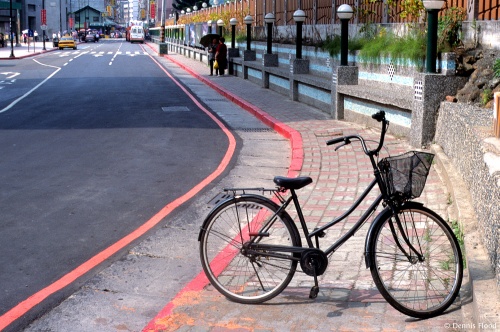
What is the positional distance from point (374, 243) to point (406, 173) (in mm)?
525

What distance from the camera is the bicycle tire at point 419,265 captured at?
5.43 m

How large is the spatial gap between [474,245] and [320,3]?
62.1 feet

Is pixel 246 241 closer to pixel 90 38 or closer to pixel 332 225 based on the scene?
pixel 332 225

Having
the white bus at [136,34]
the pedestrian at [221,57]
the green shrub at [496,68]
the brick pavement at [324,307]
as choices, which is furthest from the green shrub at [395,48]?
the white bus at [136,34]

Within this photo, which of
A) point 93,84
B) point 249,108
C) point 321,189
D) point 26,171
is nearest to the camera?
point 321,189

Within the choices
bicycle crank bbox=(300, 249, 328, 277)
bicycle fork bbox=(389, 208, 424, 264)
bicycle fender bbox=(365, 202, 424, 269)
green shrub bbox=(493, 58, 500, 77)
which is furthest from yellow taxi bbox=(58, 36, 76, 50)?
bicycle fender bbox=(365, 202, 424, 269)

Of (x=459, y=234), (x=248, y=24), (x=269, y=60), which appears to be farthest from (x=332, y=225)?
(x=248, y=24)

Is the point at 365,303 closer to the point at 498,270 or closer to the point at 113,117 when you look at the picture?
the point at 498,270

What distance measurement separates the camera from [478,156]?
283 inches

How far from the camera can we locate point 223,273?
627cm

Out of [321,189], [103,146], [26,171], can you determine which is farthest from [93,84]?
[321,189]

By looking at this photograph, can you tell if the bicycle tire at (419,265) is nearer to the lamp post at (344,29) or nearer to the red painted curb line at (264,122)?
the red painted curb line at (264,122)

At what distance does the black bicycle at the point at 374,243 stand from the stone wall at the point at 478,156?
38 centimetres

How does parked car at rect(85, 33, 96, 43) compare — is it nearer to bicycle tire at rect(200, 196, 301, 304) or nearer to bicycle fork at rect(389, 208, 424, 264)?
bicycle tire at rect(200, 196, 301, 304)
